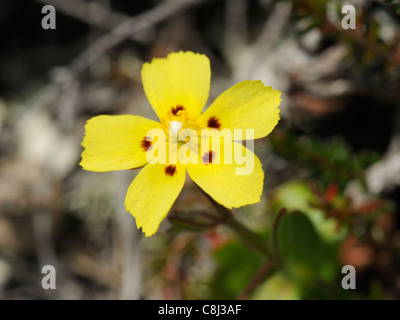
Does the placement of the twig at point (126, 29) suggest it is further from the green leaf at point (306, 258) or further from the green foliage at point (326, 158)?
the green leaf at point (306, 258)

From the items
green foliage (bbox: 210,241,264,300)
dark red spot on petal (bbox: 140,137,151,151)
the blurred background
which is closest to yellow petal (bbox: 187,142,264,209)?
dark red spot on petal (bbox: 140,137,151,151)

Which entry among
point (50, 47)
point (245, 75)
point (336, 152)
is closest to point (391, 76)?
point (336, 152)

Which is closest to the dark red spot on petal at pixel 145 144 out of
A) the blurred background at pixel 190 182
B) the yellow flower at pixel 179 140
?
the yellow flower at pixel 179 140

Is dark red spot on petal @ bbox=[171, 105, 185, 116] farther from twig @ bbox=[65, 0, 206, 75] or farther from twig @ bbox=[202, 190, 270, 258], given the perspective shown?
twig @ bbox=[65, 0, 206, 75]

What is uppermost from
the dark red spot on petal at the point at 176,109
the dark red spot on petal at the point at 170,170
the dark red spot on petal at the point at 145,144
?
the dark red spot on petal at the point at 176,109

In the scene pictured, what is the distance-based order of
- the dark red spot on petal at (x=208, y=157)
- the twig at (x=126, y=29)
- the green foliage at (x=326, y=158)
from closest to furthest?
1. the dark red spot on petal at (x=208, y=157)
2. the green foliage at (x=326, y=158)
3. the twig at (x=126, y=29)
